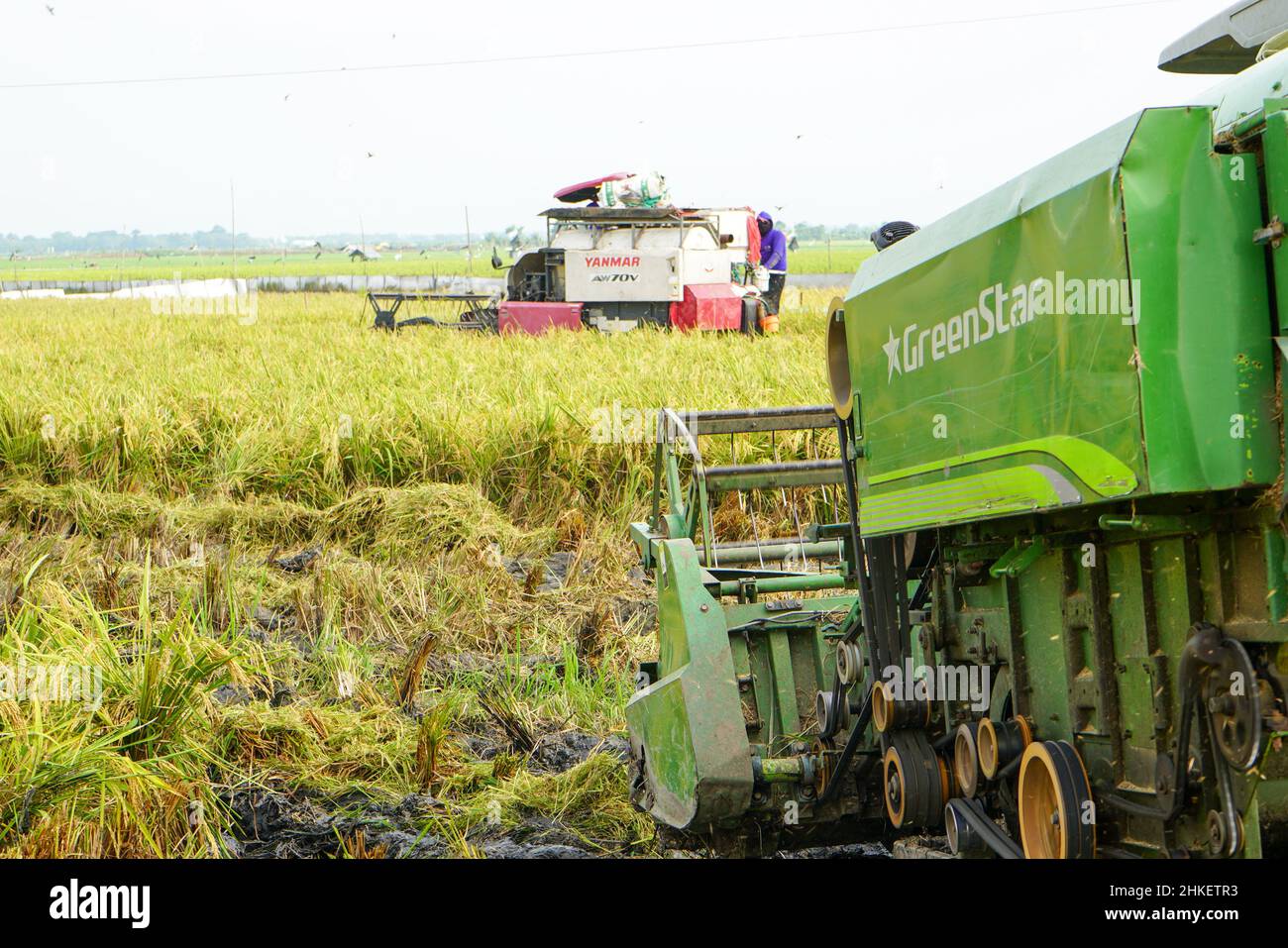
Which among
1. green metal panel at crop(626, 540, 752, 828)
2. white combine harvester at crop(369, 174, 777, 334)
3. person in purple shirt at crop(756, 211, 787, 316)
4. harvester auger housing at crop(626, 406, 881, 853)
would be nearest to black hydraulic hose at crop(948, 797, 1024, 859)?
harvester auger housing at crop(626, 406, 881, 853)

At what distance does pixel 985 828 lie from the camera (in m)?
3.10

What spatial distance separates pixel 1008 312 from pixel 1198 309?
1.75ft

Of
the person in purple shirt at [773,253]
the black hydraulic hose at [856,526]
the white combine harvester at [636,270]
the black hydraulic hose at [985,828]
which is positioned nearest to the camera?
the black hydraulic hose at [985,828]

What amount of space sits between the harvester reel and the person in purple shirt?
16.6m

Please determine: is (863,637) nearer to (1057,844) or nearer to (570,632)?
(1057,844)

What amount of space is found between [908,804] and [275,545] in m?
5.75

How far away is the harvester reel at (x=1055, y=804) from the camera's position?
269cm

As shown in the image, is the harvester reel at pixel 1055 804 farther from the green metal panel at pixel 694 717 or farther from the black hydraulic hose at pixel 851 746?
the green metal panel at pixel 694 717

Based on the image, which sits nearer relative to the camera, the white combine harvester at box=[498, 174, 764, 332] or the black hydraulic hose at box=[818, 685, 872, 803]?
the black hydraulic hose at box=[818, 685, 872, 803]

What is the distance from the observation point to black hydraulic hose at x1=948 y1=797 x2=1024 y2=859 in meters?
2.96

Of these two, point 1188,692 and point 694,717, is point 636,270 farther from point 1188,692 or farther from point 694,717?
point 1188,692

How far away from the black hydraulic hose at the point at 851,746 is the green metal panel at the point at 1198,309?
1.85 metres

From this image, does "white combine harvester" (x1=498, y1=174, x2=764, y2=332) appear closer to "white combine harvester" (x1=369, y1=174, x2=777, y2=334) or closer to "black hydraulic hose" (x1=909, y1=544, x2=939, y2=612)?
"white combine harvester" (x1=369, y1=174, x2=777, y2=334)

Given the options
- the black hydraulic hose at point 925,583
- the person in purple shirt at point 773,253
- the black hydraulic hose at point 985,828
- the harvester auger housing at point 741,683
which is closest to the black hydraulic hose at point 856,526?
the black hydraulic hose at point 925,583
